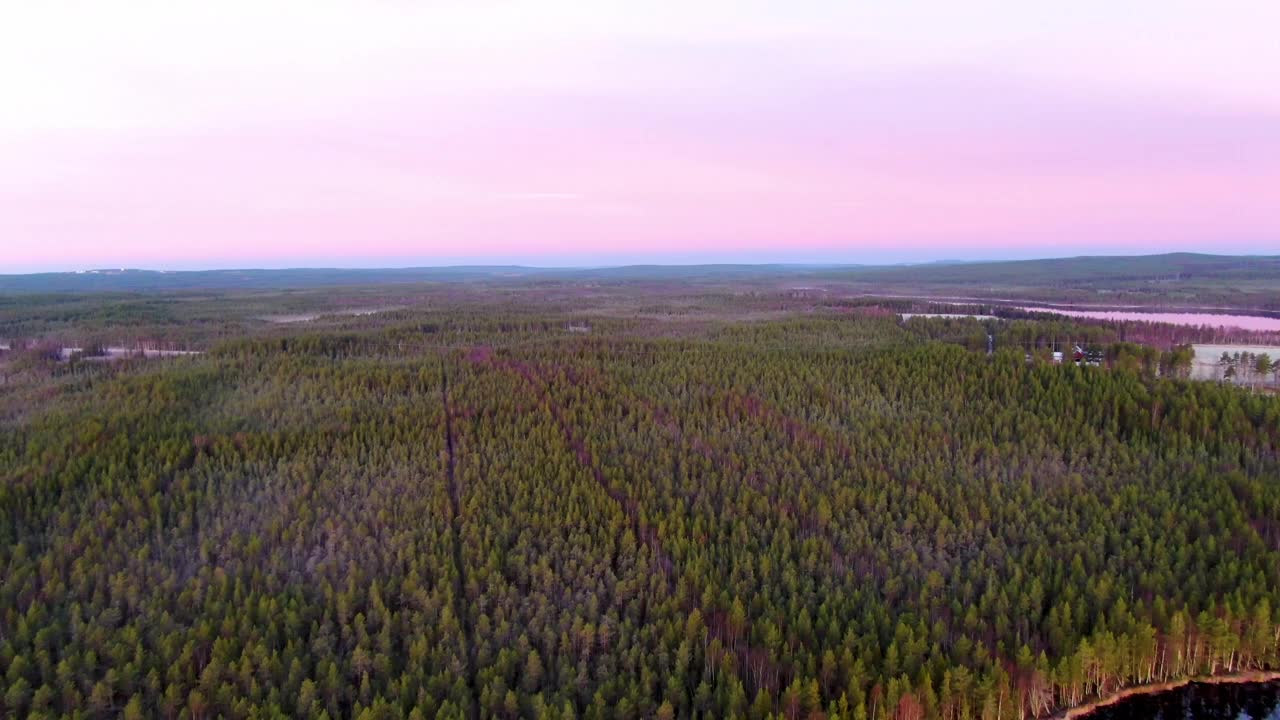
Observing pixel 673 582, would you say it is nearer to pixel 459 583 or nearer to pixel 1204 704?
pixel 459 583

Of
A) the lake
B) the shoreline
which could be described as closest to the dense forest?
the shoreline

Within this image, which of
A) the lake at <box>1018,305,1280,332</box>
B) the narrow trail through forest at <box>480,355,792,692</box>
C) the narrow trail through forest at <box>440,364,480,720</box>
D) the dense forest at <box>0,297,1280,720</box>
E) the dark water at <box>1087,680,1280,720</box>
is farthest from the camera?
the lake at <box>1018,305,1280,332</box>

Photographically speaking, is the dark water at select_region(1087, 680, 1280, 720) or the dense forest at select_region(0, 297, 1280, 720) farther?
the dark water at select_region(1087, 680, 1280, 720)

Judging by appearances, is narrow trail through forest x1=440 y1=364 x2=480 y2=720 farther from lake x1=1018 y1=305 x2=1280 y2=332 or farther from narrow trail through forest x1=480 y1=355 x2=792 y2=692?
lake x1=1018 y1=305 x2=1280 y2=332

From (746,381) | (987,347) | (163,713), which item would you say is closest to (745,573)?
(163,713)

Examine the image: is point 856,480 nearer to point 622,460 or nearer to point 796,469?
point 796,469

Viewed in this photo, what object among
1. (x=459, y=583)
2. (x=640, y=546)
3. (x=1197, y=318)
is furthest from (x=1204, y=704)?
(x=1197, y=318)

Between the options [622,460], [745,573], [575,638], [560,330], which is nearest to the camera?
[575,638]
